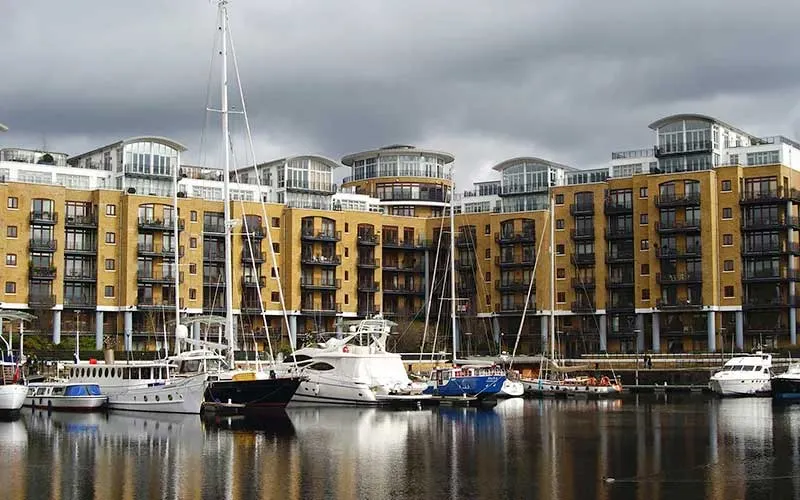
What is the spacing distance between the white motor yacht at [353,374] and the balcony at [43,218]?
123 feet

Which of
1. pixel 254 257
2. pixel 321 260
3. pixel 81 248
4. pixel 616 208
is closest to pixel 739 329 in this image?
pixel 616 208

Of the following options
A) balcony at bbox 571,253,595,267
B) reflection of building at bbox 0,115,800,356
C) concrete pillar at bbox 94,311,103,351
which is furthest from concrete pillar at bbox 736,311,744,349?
concrete pillar at bbox 94,311,103,351

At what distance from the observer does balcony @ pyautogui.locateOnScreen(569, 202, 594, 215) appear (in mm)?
115875

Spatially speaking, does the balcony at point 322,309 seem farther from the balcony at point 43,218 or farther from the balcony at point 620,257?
the balcony at point 620,257

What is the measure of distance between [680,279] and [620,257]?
727 cm

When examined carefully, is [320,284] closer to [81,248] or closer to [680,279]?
[81,248]

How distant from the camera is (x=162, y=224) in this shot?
10750 centimetres

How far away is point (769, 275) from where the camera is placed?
351 ft

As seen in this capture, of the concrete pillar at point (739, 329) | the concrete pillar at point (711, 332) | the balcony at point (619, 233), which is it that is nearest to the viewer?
the concrete pillar at point (739, 329)

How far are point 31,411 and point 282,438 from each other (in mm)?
24436

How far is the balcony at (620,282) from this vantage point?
114 meters

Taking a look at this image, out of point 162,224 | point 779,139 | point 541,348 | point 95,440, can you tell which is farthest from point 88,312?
point 779,139

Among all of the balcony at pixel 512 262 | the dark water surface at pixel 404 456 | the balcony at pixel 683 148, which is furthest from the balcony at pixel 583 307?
the dark water surface at pixel 404 456

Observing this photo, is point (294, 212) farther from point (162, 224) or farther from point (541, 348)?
point (541, 348)
